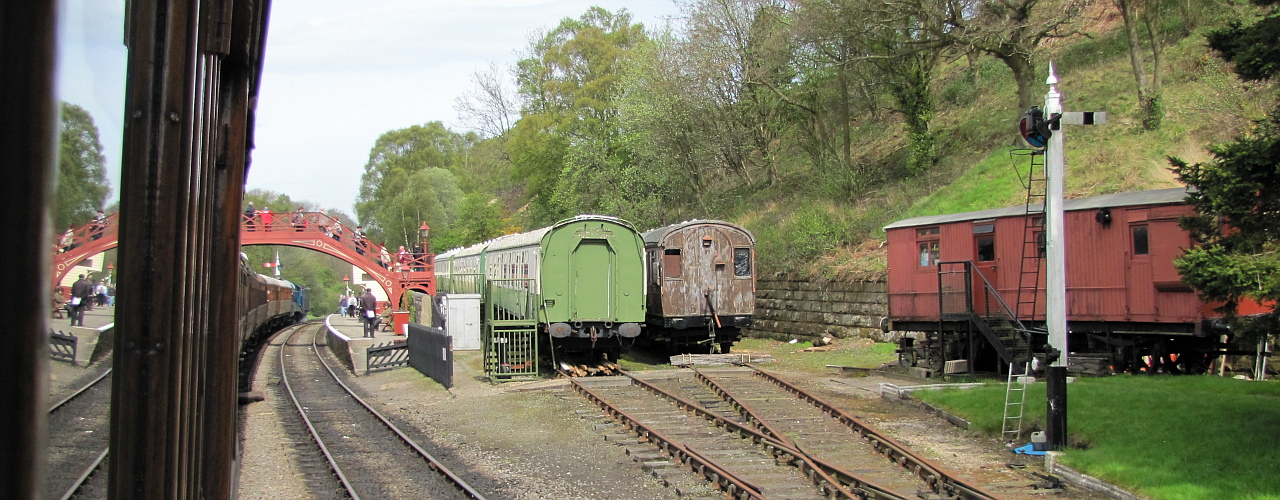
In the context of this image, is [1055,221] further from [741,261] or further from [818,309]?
[818,309]

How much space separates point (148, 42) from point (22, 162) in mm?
1251

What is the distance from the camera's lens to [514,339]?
63.7 feet

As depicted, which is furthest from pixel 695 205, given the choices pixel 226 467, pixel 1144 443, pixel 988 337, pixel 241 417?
pixel 226 467

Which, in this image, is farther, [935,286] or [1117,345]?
[935,286]

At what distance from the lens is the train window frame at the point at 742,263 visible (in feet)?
73.5

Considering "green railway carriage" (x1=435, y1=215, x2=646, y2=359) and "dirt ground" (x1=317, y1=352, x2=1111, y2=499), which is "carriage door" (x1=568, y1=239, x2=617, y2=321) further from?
"dirt ground" (x1=317, y1=352, x2=1111, y2=499)

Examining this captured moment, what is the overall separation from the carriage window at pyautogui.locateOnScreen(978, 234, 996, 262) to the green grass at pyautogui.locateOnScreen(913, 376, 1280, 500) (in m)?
4.36

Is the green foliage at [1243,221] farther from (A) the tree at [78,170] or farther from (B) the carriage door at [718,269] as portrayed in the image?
(B) the carriage door at [718,269]

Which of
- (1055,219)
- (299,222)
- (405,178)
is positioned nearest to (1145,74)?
(1055,219)

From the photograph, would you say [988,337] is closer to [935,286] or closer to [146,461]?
[935,286]

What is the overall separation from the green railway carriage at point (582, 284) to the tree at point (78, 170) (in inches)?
702

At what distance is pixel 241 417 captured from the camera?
1583 cm

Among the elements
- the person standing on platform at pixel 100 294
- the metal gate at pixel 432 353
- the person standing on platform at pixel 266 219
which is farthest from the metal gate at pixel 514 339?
the person standing on platform at pixel 266 219

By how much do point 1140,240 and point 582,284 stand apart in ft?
35.5
